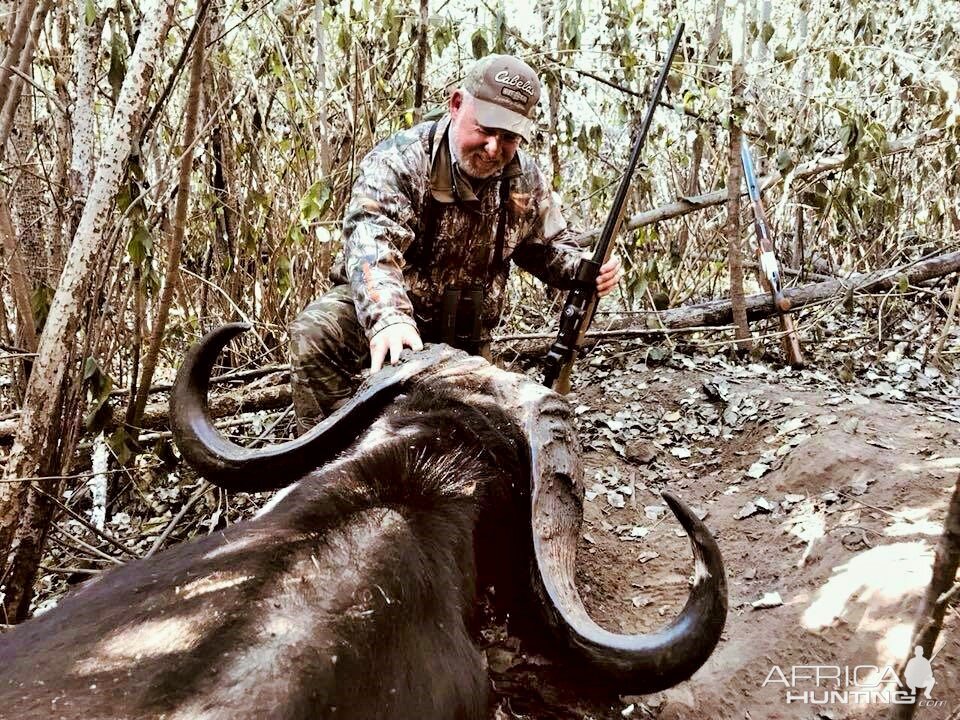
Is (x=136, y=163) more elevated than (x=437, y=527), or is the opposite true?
(x=136, y=163)

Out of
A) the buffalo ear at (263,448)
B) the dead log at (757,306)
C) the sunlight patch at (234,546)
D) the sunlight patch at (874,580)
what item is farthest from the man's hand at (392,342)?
the dead log at (757,306)

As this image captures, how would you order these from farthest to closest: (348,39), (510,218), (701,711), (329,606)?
1. (348,39)
2. (510,218)
3. (701,711)
4. (329,606)

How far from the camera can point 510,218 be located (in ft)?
12.4

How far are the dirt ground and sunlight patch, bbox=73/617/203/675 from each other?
2.72 feet

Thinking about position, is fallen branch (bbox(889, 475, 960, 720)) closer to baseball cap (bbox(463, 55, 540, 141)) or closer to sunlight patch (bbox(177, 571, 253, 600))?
sunlight patch (bbox(177, 571, 253, 600))

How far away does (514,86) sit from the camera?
3232 mm

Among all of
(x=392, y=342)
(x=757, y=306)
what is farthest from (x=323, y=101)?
(x=757, y=306)

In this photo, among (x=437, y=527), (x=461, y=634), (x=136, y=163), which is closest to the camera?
(x=461, y=634)

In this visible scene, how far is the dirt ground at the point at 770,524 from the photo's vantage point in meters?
2.56

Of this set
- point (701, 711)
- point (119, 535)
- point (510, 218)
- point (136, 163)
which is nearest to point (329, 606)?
point (701, 711)

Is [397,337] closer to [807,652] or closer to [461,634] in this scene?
[461,634]

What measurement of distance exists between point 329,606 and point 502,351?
396 centimetres

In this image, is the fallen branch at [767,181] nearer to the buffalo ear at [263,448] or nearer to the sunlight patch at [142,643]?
the buffalo ear at [263,448]

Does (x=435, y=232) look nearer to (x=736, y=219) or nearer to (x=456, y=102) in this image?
(x=456, y=102)
